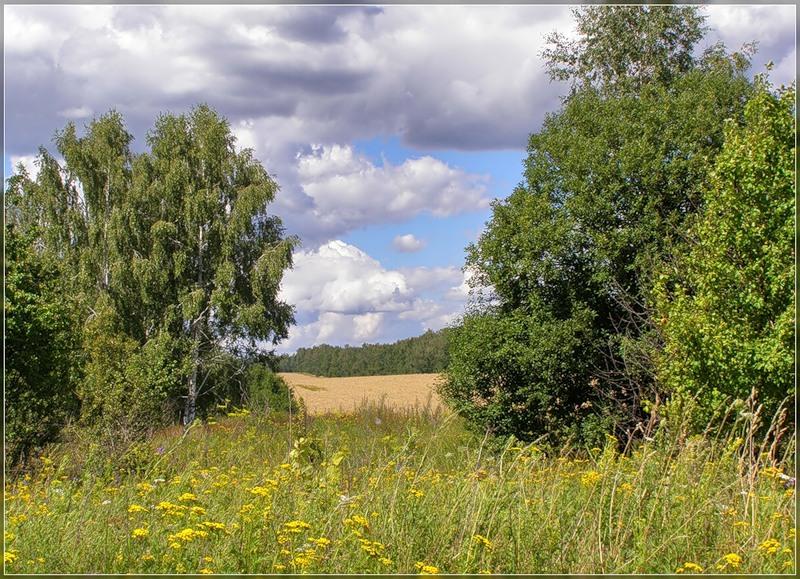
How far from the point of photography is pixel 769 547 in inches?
162

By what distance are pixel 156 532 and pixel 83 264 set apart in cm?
2642

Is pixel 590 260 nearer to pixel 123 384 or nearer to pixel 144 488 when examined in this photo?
pixel 123 384

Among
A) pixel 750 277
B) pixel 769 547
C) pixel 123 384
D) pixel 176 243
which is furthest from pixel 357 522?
pixel 176 243

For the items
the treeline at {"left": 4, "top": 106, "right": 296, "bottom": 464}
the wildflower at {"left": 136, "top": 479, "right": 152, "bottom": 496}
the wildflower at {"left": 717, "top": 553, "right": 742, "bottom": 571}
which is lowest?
the wildflower at {"left": 717, "top": 553, "right": 742, "bottom": 571}

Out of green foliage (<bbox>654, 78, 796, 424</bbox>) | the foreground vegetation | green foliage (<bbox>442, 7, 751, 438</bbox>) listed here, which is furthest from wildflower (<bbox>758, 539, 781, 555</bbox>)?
green foliage (<bbox>442, 7, 751, 438</bbox>)

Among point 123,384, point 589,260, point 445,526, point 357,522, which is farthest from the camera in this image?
point 589,260

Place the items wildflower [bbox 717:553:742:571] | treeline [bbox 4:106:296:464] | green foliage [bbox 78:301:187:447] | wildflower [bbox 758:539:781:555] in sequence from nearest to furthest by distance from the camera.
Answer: wildflower [bbox 717:553:742:571] → wildflower [bbox 758:539:781:555] → green foliage [bbox 78:301:187:447] → treeline [bbox 4:106:296:464]

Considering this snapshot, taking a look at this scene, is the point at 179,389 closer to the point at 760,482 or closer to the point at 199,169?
the point at 199,169

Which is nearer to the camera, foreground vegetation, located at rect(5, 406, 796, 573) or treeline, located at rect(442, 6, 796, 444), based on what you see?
foreground vegetation, located at rect(5, 406, 796, 573)

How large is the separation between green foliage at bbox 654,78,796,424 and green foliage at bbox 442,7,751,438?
533cm

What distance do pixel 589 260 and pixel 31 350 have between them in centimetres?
1271

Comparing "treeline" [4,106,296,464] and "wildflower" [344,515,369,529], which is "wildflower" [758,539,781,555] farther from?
"treeline" [4,106,296,464]

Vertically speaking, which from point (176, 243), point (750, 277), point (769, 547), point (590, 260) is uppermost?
point (176, 243)

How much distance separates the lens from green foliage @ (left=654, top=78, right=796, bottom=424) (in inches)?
472
